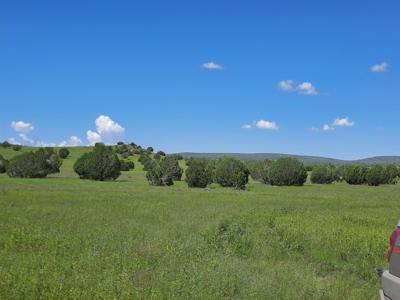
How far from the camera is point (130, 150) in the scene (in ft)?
366

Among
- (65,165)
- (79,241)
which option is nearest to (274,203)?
(79,241)

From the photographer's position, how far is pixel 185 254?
40.6ft

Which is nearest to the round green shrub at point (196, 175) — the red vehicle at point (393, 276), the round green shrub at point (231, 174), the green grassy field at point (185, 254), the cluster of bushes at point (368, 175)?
the round green shrub at point (231, 174)

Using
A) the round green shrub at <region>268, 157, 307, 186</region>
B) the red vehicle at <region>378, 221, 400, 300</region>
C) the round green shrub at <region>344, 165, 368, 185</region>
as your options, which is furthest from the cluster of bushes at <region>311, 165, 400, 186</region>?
the red vehicle at <region>378, 221, 400, 300</region>

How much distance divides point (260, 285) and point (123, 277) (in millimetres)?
2685

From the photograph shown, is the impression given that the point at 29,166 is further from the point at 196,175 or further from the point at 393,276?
the point at 393,276

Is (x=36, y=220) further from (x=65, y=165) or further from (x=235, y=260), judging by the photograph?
(x=65, y=165)

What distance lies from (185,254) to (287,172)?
4657 cm

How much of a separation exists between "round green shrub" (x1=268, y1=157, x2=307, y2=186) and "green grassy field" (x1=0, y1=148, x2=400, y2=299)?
35.2m

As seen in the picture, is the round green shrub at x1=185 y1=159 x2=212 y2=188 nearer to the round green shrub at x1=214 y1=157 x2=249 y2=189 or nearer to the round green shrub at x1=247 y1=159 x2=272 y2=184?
the round green shrub at x1=214 y1=157 x2=249 y2=189

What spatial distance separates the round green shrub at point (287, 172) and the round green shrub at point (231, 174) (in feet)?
25.8

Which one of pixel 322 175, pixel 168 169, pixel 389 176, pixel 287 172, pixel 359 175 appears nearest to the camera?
pixel 168 169

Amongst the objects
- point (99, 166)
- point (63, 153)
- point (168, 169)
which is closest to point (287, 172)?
point (168, 169)

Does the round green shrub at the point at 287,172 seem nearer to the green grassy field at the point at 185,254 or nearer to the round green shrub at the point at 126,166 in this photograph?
the round green shrub at the point at 126,166
